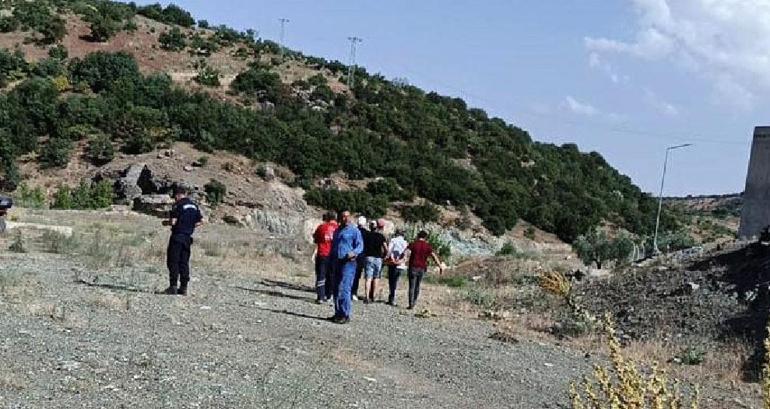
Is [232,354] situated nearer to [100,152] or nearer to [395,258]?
[395,258]

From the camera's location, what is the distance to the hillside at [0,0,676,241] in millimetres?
48812

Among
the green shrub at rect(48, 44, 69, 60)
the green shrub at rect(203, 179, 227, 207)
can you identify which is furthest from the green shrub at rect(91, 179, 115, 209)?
the green shrub at rect(48, 44, 69, 60)

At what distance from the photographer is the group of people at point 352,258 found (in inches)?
542

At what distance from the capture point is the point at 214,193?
43281mm

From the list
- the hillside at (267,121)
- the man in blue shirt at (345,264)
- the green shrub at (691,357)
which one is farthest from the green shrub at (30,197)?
the green shrub at (691,357)

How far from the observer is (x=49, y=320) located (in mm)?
10516

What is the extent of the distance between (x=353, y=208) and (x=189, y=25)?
32932 millimetres

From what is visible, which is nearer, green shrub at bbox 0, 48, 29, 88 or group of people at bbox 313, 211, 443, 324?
group of people at bbox 313, 211, 443, 324

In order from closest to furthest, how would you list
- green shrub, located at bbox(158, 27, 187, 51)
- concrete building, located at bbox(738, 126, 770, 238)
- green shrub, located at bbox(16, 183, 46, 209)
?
concrete building, located at bbox(738, 126, 770, 238) → green shrub, located at bbox(16, 183, 46, 209) → green shrub, located at bbox(158, 27, 187, 51)

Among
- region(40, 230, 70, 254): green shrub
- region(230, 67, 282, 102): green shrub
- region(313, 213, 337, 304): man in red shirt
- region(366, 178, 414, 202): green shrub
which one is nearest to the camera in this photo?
region(313, 213, 337, 304): man in red shirt

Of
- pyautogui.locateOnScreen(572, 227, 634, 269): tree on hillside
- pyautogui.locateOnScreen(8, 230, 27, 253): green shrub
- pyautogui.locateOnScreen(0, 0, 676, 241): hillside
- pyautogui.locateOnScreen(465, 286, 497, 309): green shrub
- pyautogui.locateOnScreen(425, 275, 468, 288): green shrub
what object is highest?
pyautogui.locateOnScreen(0, 0, 676, 241): hillside

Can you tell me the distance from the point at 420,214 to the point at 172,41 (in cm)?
2513

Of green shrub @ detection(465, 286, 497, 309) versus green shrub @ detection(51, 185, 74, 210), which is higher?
green shrub @ detection(51, 185, 74, 210)

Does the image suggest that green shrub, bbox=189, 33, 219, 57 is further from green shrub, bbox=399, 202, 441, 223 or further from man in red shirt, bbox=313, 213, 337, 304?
man in red shirt, bbox=313, 213, 337, 304
